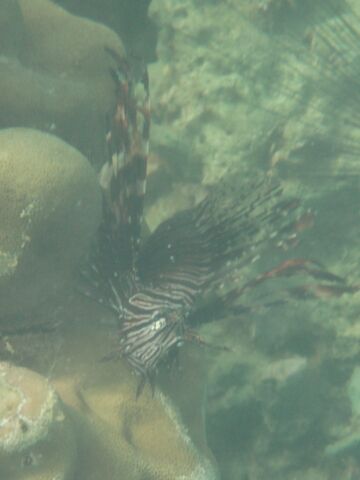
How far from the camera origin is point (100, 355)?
3385 millimetres

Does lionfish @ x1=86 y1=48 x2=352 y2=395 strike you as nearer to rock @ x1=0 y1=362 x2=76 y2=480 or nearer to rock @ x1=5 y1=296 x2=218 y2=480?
rock @ x1=5 y1=296 x2=218 y2=480

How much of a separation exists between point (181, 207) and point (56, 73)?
65.8 inches

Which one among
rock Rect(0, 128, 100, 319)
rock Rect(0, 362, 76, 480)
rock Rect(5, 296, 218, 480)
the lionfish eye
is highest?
rock Rect(0, 128, 100, 319)

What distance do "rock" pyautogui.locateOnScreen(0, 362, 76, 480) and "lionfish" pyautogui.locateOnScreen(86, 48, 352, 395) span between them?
63 cm

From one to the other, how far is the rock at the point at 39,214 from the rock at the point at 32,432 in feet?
1.75

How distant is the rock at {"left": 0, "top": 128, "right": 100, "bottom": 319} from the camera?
9.20ft

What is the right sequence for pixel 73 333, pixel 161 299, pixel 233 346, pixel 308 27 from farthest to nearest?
pixel 308 27, pixel 233 346, pixel 73 333, pixel 161 299

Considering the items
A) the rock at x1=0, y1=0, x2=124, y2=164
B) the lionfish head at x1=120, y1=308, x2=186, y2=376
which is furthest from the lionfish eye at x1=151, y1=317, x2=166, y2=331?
the rock at x1=0, y1=0, x2=124, y2=164

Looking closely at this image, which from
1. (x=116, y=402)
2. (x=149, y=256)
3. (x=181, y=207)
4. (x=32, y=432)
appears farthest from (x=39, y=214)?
(x=181, y=207)

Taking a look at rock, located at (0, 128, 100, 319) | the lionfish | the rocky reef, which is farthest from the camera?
the lionfish

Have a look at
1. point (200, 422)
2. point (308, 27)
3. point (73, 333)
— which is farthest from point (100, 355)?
point (308, 27)

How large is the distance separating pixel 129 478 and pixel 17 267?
1.32 metres

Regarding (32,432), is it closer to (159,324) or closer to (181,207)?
(159,324)

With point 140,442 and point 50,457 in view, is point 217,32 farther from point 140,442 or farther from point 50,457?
point 50,457
